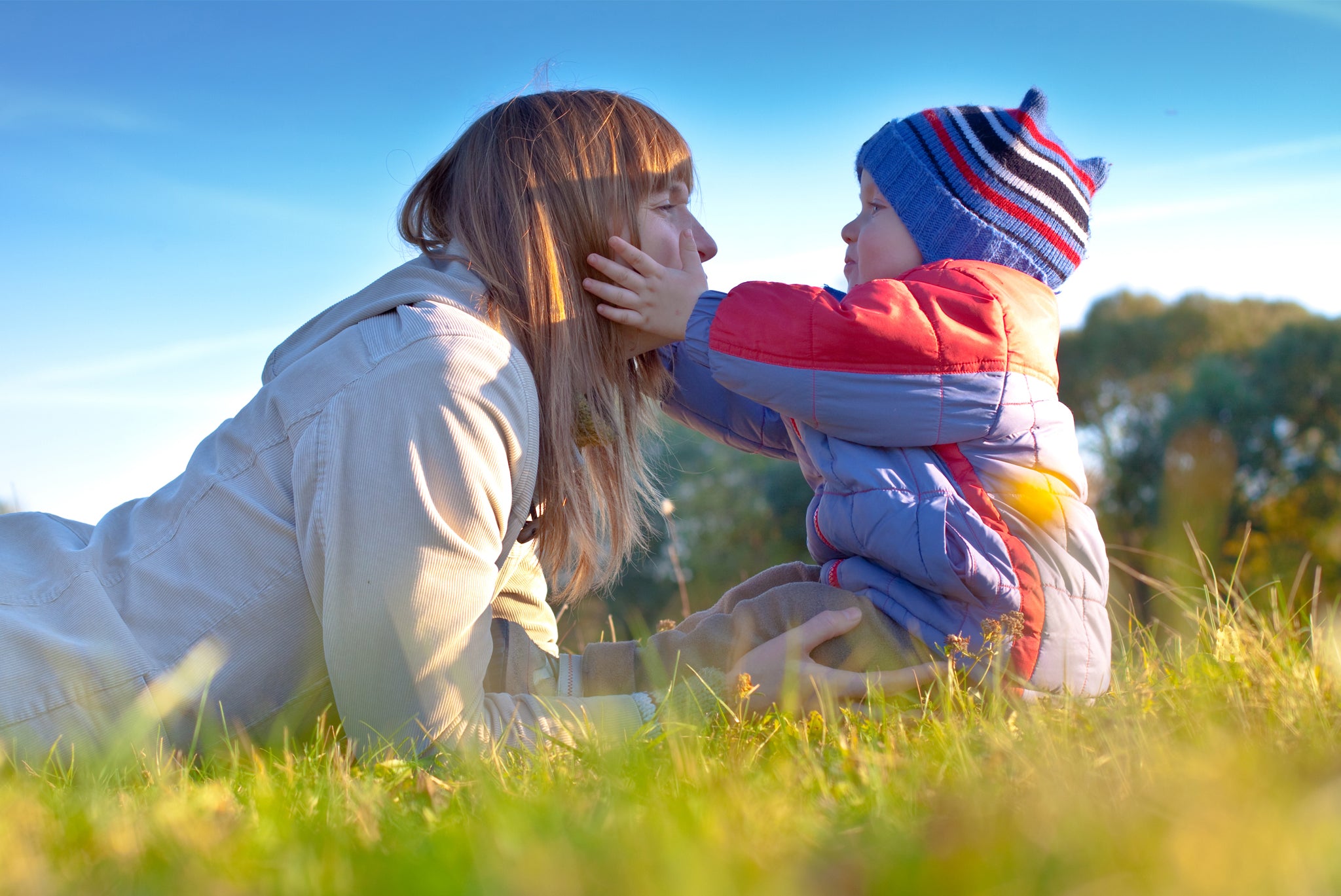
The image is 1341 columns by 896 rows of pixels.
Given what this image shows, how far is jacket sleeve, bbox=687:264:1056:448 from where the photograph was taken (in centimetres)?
283

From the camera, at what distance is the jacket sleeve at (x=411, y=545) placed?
91.6 inches

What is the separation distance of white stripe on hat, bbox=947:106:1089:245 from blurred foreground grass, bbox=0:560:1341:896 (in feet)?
5.25

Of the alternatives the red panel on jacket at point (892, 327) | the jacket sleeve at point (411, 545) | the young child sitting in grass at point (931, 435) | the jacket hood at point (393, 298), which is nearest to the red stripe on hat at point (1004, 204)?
the young child sitting in grass at point (931, 435)

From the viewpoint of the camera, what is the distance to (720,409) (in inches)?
149

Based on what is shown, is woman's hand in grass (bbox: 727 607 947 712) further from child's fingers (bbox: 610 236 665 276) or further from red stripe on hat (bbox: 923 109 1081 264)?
red stripe on hat (bbox: 923 109 1081 264)

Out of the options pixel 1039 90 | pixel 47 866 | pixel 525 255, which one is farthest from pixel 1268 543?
pixel 47 866

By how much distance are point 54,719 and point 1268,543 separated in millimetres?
22389

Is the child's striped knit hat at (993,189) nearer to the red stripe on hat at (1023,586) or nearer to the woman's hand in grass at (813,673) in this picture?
the red stripe on hat at (1023,586)

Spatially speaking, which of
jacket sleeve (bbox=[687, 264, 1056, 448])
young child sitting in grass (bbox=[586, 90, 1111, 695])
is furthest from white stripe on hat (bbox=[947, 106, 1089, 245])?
jacket sleeve (bbox=[687, 264, 1056, 448])

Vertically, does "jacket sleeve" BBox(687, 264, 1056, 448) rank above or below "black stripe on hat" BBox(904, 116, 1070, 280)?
below

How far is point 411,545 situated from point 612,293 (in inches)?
45.4

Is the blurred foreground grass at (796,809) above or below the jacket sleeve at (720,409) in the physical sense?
below

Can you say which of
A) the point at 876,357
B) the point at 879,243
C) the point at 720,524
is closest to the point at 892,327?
the point at 876,357

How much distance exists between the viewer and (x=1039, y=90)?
3.52m
